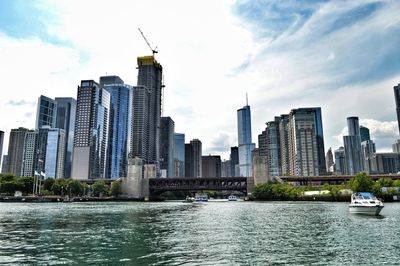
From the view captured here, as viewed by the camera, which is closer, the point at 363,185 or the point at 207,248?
the point at 207,248

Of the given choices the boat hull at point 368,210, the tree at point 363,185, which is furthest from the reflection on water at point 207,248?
the tree at point 363,185

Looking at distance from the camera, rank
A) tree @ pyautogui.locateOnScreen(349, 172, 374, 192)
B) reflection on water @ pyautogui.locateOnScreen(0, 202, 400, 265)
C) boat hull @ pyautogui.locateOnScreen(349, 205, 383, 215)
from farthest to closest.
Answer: tree @ pyautogui.locateOnScreen(349, 172, 374, 192) < boat hull @ pyautogui.locateOnScreen(349, 205, 383, 215) < reflection on water @ pyautogui.locateOnScreen(0, 202, 400, 265)

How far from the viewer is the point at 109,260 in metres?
23.1

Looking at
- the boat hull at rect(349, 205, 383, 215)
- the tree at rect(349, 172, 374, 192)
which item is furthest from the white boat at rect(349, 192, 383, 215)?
the tree at rect(349, 172, 374, 192)

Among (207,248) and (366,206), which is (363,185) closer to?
(366,206)

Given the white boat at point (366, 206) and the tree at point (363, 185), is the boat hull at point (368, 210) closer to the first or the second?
the white boat at point (366, 206)

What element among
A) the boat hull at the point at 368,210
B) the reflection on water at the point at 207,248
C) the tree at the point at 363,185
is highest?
the tree at the point at 363,185

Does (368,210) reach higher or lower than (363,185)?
lower

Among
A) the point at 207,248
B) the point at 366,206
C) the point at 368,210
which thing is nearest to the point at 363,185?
the point at 366,206

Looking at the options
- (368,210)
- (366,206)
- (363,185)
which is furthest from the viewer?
(363,185)

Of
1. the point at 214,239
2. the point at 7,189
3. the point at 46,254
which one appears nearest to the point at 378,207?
the point at 214,239

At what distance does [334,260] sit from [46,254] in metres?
20.3

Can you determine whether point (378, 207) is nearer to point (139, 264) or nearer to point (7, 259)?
point (139, 264)

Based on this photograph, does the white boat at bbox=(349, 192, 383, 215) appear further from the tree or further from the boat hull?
the tree
